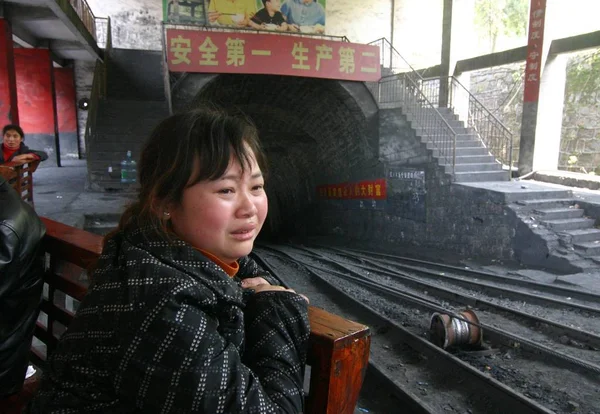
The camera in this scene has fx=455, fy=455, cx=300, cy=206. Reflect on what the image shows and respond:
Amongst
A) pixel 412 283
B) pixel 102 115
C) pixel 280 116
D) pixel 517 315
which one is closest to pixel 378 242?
pixel 412 283

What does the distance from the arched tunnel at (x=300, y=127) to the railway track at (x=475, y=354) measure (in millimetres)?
5604

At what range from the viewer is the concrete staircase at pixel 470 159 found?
428 inches

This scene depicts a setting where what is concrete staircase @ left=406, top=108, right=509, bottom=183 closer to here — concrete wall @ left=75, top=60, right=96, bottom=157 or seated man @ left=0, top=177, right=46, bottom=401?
seated man @ left=0, top=177, right=46, bottom=401

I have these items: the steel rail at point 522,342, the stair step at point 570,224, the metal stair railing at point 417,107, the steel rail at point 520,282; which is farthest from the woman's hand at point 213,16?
the stair step at point 570,224

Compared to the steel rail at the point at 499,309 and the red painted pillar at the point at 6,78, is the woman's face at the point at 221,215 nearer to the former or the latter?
the steel rail at the point at 499,309

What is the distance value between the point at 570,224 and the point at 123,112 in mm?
9925

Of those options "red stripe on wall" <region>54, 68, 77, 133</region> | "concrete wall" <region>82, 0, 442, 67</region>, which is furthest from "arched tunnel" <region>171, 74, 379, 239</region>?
"red stripe on wall" <region>54, 68, 77, 133</region>

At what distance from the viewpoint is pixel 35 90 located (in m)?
13.6

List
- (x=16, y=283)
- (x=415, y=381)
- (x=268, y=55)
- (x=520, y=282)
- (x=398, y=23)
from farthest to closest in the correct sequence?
(x=398, y=23) < (x=268, y=55) < (x=520, y=282) < (x=415, y=381) < (x=16, y=283)

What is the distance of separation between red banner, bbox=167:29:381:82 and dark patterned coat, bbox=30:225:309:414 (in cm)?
994

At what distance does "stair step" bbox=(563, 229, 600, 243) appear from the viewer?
28.2 ft

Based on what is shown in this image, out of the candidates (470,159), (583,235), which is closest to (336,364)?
(583,235)

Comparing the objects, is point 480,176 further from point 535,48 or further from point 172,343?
point 172,343

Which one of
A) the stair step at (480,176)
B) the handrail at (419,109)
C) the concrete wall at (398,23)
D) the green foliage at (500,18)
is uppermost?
the green foliage at (500,18)
